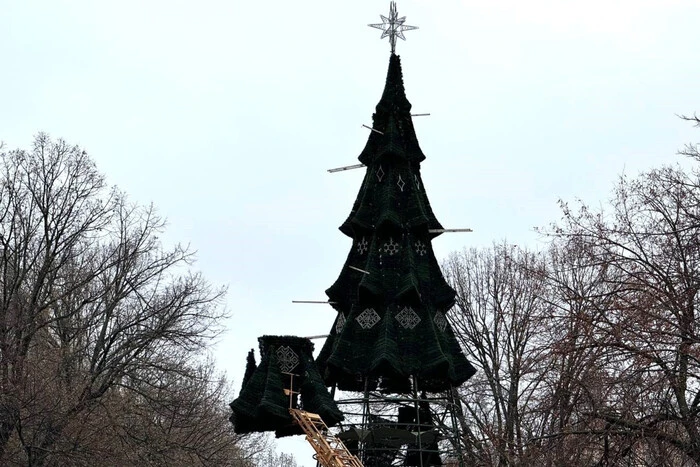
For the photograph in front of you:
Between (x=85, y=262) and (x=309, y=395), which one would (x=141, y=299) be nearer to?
(x=85, y=262)

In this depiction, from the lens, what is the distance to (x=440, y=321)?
79.0 ft

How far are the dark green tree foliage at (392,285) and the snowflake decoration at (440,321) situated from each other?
0.03m

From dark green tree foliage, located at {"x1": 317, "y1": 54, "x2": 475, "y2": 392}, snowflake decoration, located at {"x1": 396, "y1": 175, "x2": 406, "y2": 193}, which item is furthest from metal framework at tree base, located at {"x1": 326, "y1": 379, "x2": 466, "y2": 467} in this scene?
snowflake decoration, located at {"x1": 396, "y1": 175, "x2": 406, "y2": 193}

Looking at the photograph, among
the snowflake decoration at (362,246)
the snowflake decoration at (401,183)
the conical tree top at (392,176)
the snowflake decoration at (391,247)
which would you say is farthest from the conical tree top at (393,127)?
the snowflake decoration at (391,247)

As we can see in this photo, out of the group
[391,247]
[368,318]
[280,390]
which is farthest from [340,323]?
[280,390]

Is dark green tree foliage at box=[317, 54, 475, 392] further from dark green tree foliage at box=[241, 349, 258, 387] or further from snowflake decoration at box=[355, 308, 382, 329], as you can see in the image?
dark green tree foliage at box=[241, 349, 258, 387]

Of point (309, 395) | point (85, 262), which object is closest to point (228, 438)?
point (85, 262)

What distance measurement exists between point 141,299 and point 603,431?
1693 centimetres

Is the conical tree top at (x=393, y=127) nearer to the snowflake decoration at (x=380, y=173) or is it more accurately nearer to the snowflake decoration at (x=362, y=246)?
the snowflake decoration at (x=380, y=173)

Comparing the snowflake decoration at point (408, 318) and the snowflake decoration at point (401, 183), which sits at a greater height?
the snowflake decoration at point (401, 183)

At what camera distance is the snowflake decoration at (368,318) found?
76.9ft

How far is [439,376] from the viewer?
22781 millimetres

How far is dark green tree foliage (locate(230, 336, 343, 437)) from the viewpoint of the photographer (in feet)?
59.6

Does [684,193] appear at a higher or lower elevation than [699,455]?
higher
